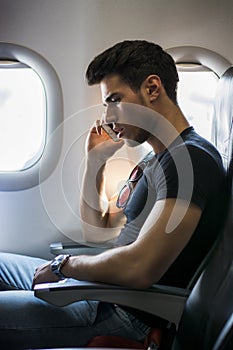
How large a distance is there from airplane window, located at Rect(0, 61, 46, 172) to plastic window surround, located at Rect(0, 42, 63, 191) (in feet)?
0.11

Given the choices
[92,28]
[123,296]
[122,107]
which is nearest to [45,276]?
[123,296]

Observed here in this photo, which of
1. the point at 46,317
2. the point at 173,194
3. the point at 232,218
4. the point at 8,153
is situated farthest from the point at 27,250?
the point at 232,218

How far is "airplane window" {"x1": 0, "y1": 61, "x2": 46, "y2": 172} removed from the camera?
1.96 meters

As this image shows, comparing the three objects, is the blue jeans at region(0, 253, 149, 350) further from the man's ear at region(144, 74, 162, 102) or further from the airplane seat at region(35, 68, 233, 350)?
the man's ear at region(144, 74, 162, 102)

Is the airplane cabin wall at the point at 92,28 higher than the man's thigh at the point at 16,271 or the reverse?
higher

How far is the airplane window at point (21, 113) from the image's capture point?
6.42ft

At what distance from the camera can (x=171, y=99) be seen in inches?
53.5

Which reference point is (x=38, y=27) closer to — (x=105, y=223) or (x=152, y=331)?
(x=105, y=223)

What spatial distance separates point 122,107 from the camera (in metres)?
1.38

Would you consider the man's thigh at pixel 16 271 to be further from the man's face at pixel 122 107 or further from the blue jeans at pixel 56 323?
the man's face at pixel 122 107

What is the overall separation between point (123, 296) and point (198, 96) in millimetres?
1112

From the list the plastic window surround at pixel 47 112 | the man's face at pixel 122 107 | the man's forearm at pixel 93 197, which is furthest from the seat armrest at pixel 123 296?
the plastic window surround at pixel 47 112

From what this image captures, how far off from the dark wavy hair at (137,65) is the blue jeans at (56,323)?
65 centimetres

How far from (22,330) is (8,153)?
0.99m
